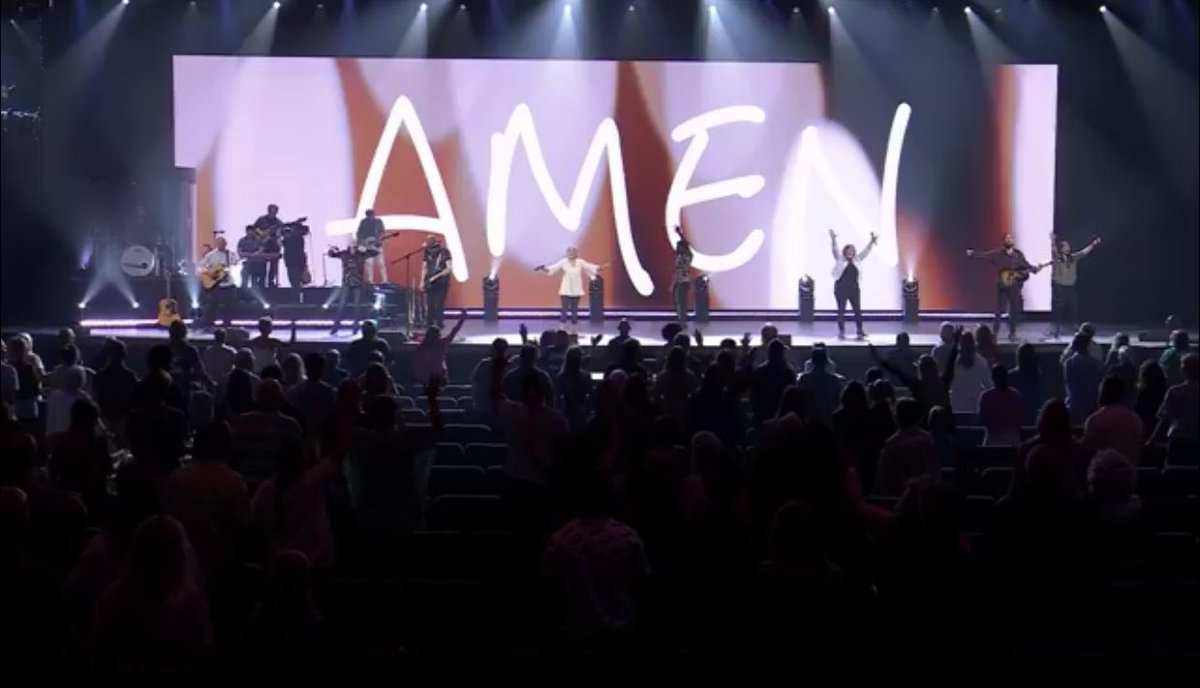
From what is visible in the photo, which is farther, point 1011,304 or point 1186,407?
point 1011,304

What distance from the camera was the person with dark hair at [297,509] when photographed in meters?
5.30

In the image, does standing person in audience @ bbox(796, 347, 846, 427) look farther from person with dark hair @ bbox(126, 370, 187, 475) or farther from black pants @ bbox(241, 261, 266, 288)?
black pants @ bbox(241, 261, 266, 288)

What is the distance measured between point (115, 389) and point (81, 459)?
2604 mm

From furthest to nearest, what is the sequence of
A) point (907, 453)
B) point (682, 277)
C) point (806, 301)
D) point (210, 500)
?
point (806, 301)
point (682, 277)
point (907, 453)
point (210, 500)

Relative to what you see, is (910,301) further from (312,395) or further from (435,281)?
(312,395)

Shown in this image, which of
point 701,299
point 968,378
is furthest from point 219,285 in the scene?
point 968,378

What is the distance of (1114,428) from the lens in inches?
272

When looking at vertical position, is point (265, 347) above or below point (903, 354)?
above

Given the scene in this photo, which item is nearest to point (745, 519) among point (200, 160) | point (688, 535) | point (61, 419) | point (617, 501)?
point (688, 535)

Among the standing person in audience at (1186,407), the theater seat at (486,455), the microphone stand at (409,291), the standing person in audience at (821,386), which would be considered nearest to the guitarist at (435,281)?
the microphone stand at (409,291)

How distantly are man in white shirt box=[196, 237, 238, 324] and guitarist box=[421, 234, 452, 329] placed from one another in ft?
7.59

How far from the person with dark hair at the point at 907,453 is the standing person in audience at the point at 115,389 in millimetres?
4537

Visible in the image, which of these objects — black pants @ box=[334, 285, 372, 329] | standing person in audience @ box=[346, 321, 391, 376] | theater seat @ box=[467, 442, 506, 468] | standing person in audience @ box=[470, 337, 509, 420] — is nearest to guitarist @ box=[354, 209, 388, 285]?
black pants @ box=[334, 285, 372, 329]

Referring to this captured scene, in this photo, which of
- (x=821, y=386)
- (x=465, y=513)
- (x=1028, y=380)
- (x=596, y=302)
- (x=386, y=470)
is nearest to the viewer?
(x=386, y=470)
